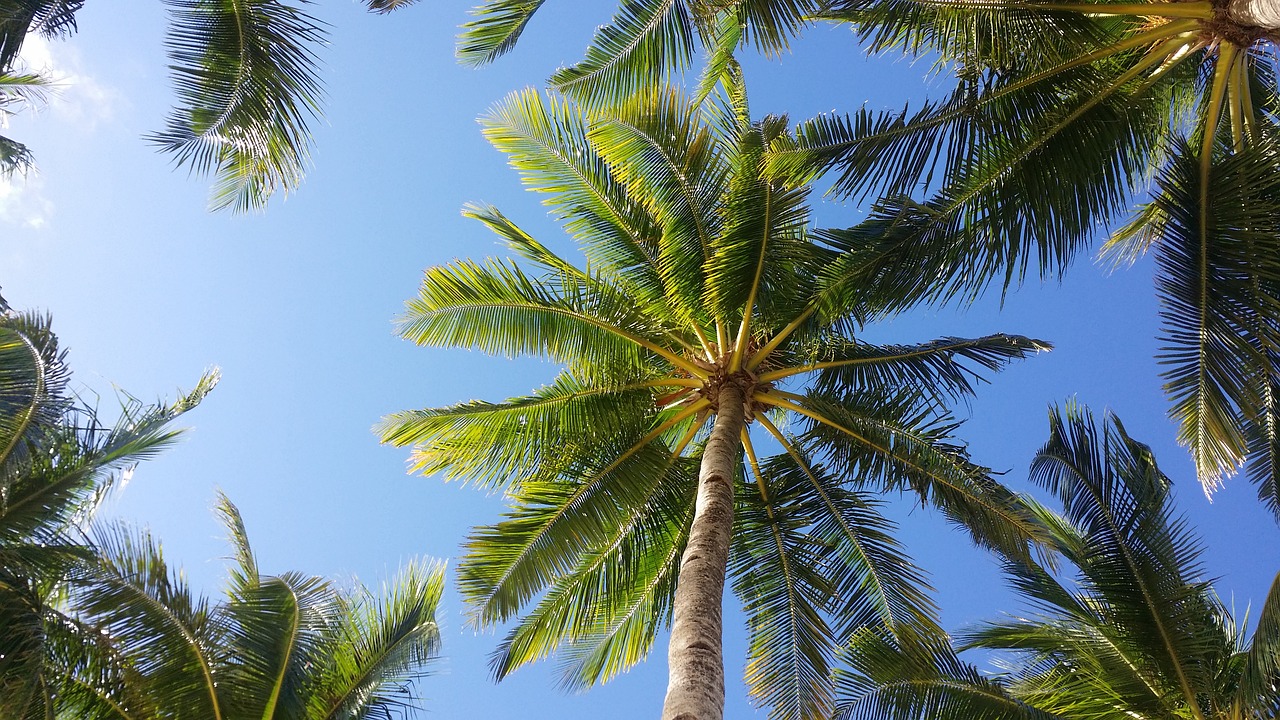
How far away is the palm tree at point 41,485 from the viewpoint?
321 inches

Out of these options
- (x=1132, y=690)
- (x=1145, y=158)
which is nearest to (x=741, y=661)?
(x=1132, y=690)

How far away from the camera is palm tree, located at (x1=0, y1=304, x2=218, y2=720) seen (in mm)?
8156

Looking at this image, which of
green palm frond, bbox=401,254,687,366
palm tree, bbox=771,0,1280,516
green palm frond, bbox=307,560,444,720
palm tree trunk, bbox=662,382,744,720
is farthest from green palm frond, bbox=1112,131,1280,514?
green palm frond, bbox=307,560,444,720

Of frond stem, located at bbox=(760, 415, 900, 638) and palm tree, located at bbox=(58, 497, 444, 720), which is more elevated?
frond stem, located at bbox=(760, 415, 900, 638)

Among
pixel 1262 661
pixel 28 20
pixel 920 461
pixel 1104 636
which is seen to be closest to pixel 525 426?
pixel 920 461

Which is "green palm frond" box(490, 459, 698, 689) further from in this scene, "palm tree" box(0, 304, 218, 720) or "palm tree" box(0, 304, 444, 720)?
"palm tree" box(0, 304, 218, 720)

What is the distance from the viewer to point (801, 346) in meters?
10.5

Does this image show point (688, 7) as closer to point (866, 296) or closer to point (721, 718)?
point (866, 296)

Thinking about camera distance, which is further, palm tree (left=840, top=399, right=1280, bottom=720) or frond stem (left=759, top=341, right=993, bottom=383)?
frond stem (left=759, top=341, right=993, bottom=383)

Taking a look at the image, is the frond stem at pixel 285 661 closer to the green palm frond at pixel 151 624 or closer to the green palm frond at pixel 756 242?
the green palm frond at pixel 151 624

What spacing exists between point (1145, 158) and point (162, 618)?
10.1m

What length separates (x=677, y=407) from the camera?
1098cm

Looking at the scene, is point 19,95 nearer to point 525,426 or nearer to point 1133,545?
point 525,426

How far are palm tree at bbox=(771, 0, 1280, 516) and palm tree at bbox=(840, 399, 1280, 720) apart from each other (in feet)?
5.60
